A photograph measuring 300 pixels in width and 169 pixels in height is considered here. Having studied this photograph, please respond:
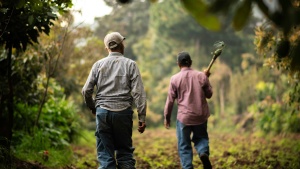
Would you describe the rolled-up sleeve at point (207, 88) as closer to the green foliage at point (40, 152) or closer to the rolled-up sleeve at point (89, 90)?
the rolled-up sleeve at point (89, 90)

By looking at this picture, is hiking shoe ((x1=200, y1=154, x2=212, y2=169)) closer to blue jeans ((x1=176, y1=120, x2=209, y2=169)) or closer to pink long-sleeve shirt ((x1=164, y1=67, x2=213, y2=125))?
blue jeans ((x1=176, y1=120, x2=209, y2=169))

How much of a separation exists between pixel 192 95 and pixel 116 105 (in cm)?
146

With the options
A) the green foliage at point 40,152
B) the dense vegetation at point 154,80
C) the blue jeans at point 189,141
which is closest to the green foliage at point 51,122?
the dense vegetation at point 154,80

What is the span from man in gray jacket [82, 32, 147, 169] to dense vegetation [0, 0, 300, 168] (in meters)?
0.97

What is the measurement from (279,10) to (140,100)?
3.39 metres

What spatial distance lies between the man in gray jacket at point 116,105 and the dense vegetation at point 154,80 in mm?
968

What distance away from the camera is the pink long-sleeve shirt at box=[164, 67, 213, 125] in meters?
5.59

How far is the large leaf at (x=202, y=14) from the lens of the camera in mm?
1179

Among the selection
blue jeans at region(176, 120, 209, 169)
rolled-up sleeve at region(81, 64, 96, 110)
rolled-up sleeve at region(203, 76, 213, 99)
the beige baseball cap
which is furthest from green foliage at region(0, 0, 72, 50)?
blue jeans at region(176, 120, 209, 169)

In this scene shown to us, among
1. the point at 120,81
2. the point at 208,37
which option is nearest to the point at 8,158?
the point at 120,81

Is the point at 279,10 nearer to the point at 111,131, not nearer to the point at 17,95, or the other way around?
the point at 111,131

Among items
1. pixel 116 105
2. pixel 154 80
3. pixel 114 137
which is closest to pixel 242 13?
pixel 116 105

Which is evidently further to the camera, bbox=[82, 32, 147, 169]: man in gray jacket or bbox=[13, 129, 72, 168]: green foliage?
bbox=[13, 129, 72, 168]: green foliage

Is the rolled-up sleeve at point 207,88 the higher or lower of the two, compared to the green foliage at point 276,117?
higher
